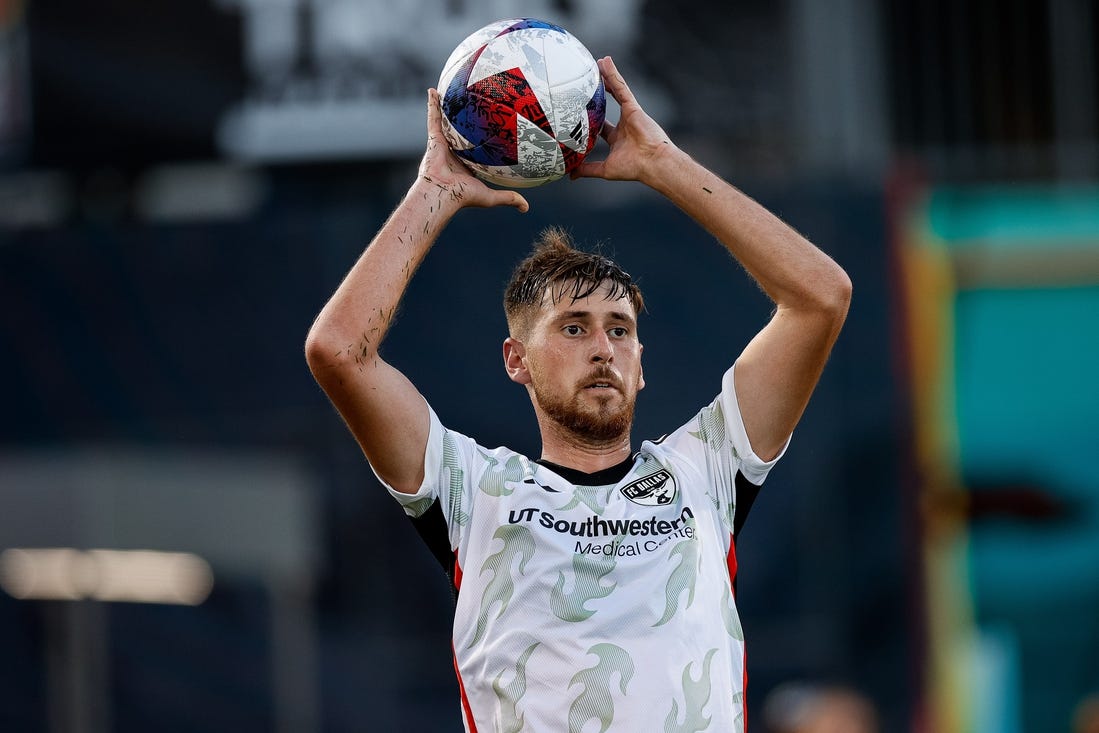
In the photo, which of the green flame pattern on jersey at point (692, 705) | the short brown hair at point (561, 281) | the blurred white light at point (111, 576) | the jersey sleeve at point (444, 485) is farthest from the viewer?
the blurred white light at point (111, 576)

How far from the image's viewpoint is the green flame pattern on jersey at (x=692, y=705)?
13.4ft

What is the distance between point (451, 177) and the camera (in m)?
4.53

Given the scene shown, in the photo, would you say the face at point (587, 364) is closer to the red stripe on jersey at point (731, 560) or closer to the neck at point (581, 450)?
the neck at point (581, 450)

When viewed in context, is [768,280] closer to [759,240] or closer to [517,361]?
[759,240]

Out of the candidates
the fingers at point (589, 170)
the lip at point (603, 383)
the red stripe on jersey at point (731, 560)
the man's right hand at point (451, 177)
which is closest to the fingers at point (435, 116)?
the man's right hand at point (451, 177)

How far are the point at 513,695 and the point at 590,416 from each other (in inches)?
32.0

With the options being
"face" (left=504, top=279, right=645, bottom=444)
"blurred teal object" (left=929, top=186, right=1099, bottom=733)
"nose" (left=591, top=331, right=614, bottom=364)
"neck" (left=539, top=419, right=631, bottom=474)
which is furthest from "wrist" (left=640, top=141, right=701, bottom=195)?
"blurred teal object" (left=929, top=186, right=1099, bottom=733)

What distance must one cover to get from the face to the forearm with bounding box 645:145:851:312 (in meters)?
0.36

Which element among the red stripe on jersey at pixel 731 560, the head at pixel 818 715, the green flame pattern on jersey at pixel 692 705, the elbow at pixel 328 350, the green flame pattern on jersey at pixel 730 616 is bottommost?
the head at pixel 818 715

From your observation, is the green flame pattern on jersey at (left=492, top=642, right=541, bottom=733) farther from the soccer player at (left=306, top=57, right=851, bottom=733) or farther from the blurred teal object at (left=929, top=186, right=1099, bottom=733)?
the blurred teal object at (left=929, top=186, right=1099, bottom=733)

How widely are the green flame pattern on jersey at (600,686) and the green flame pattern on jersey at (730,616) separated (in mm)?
343

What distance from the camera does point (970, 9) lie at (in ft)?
40.7

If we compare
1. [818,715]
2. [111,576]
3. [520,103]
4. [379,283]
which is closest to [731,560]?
[379,283]

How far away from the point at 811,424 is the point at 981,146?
3.00m
